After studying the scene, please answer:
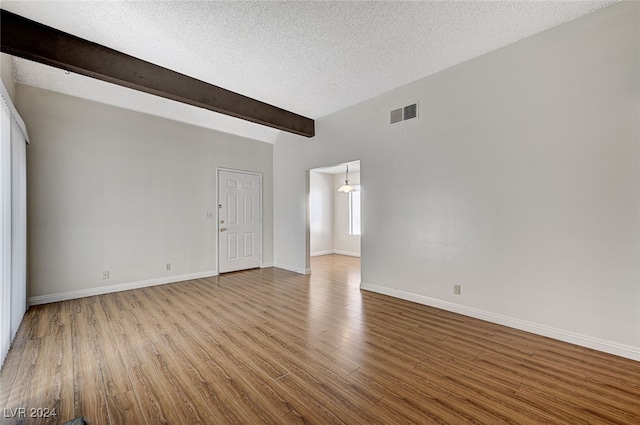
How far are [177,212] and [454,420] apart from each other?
4.89 meters

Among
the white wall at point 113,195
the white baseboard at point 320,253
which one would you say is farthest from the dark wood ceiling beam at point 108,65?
the white baseboard at point 320,253

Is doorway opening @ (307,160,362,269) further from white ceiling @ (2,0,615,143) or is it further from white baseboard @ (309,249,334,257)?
white ceiling @ (2,0,615,143)

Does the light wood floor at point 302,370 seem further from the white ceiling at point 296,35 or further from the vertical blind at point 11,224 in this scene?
the white ceiling at point 296,35

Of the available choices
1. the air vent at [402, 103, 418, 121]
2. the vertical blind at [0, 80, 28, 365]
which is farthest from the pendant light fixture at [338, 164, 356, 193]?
the vertical blind at [0, 80, 28, 365]

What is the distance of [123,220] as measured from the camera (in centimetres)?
427

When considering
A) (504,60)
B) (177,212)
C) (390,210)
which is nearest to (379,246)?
(390,210)

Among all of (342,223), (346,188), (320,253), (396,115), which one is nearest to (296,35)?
(396,115)

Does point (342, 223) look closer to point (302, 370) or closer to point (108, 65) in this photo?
point (302, 370)

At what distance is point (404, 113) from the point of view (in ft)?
12.4

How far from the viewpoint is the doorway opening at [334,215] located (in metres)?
7.79

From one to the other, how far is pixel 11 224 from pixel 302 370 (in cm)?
312

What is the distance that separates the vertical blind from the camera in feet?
7.34

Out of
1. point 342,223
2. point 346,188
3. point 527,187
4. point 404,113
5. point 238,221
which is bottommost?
point 342,223

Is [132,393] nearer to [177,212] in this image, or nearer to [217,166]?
[177,212]
